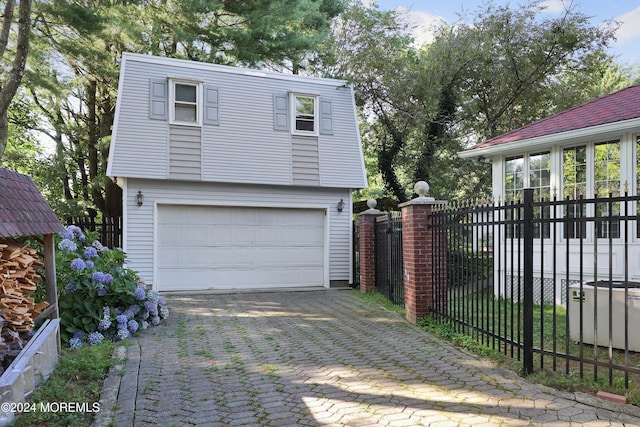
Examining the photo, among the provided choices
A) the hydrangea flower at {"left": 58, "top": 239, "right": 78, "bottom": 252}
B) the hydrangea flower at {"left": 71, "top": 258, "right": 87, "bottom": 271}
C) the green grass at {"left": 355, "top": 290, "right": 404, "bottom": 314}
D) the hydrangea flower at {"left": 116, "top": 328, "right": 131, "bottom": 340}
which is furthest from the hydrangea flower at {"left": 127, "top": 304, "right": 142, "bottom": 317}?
the green grass at {"left": 355, "top": 290, "right": 404, "bottom": 314}

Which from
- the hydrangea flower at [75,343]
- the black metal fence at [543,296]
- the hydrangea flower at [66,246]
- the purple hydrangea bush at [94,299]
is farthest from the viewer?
the hydrangea flower at [66,246]

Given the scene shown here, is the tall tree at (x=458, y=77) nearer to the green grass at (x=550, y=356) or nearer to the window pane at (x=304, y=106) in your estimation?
the window pane at (x=304, y=106)

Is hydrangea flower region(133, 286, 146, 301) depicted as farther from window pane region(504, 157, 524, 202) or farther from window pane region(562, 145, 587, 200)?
window pane region(562, 145, 587, 200)

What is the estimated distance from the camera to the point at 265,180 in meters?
11.7

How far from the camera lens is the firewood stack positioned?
4375 millimetres

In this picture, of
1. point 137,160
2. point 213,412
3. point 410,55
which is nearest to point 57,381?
point 213,412

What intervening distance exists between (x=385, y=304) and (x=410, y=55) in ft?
38.6

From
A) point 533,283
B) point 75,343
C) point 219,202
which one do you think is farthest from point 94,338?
point 219,202

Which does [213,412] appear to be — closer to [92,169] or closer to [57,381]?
[57,381]

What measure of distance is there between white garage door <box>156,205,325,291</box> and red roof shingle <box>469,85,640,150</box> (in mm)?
5125

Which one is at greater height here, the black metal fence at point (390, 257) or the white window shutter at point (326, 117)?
the white window shutter at point (326, 117)

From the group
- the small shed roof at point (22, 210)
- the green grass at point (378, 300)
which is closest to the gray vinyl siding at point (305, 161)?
the green grass at point (378, 300)

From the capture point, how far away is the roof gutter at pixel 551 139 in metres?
7.68

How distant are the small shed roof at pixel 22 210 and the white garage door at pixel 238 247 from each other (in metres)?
5.95
